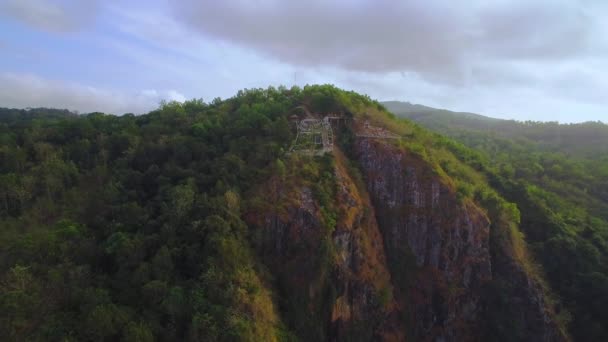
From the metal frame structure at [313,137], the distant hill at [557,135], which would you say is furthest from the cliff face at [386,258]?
the distant hill at [557,135]

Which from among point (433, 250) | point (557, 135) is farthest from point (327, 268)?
point (557, 135)

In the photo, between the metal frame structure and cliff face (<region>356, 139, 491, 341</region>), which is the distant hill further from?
the metal frame structure

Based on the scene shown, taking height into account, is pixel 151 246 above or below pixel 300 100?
below

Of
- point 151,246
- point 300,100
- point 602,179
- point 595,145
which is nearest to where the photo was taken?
point 151,246

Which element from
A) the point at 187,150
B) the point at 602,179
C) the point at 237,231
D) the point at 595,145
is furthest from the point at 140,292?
the point at 595,145

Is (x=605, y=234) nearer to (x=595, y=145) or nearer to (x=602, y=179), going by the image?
(x=602, y=179)

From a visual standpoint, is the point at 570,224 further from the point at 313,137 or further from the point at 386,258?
the point at 313,137

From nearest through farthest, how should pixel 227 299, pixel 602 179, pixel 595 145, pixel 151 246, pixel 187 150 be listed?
pixel 227 299, pixel 151 246, pixel 187 150, pixel 602 179, pixel 595 145
